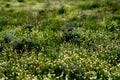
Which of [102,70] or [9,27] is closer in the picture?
[102,70]

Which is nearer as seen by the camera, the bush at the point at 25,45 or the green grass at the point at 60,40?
the green grass at the point at 60,40

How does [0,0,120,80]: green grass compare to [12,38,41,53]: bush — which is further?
[12,38,41,53]: bush

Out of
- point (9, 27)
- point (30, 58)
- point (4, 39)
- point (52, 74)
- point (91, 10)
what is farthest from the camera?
point (91, 10)

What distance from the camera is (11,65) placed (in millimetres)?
13031

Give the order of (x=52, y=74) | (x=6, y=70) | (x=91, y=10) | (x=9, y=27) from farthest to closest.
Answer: (x=91, y=10)
(x=9, y=27)
(x=6, y=70)
(x=52, y=74)

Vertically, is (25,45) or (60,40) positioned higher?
(25,45)

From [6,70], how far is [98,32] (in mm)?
6482

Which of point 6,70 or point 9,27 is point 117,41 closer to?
point 6,70

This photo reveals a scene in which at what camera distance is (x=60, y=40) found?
1664 centimetres

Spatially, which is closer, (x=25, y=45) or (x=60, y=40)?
(x=25, y=45)

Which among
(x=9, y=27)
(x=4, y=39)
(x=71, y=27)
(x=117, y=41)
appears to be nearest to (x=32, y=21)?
(x=9, y=27)

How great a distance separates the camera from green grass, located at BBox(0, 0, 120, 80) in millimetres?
11969

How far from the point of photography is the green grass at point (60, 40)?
12.0 m

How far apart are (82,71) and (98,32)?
619cm
